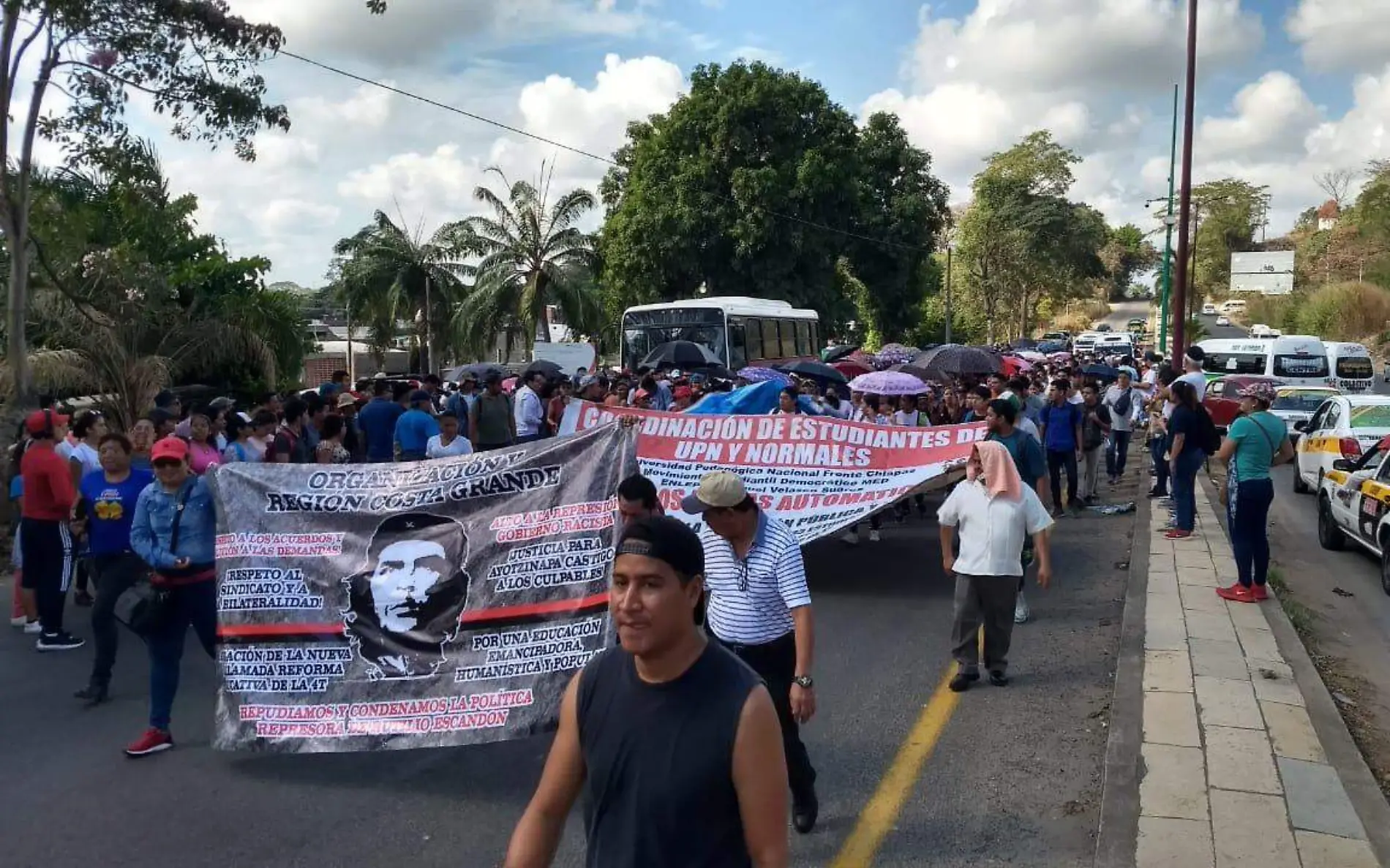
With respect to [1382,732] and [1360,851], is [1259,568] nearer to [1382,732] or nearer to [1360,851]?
[1382,732]

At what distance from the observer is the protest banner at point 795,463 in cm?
879

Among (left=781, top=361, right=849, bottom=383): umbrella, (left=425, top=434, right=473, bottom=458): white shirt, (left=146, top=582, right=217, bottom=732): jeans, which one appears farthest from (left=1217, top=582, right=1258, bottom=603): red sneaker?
(left=781, top=361, right=849, bottom=383): umbrella

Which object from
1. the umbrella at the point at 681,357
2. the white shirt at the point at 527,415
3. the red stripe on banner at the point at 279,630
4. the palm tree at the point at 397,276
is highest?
the palm tree at the point at 397,276

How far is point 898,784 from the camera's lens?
515 centimetres

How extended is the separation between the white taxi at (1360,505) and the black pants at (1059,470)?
2642 mm

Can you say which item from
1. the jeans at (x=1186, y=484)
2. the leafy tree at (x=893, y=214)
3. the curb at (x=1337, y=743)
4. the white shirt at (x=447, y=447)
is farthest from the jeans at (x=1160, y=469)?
the leafy tree at (x=893, y=214)

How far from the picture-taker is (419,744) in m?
5.05

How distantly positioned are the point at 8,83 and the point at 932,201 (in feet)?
107

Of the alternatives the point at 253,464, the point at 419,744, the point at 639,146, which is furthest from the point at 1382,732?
the point at 639,146

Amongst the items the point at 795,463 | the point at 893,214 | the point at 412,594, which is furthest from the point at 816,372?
the point at 893,214

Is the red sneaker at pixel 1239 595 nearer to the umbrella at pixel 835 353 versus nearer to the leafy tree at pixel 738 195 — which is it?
the umbrella at pixel 835 353

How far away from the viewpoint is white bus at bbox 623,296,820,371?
24609mm

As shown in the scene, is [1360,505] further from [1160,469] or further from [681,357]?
[681,357]

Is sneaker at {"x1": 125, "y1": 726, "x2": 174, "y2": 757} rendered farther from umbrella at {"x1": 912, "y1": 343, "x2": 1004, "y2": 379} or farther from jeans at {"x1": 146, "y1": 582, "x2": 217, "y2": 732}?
umbrella at {"x1": 912, "y1": 343, "x2": 1004, "y2": 379}
